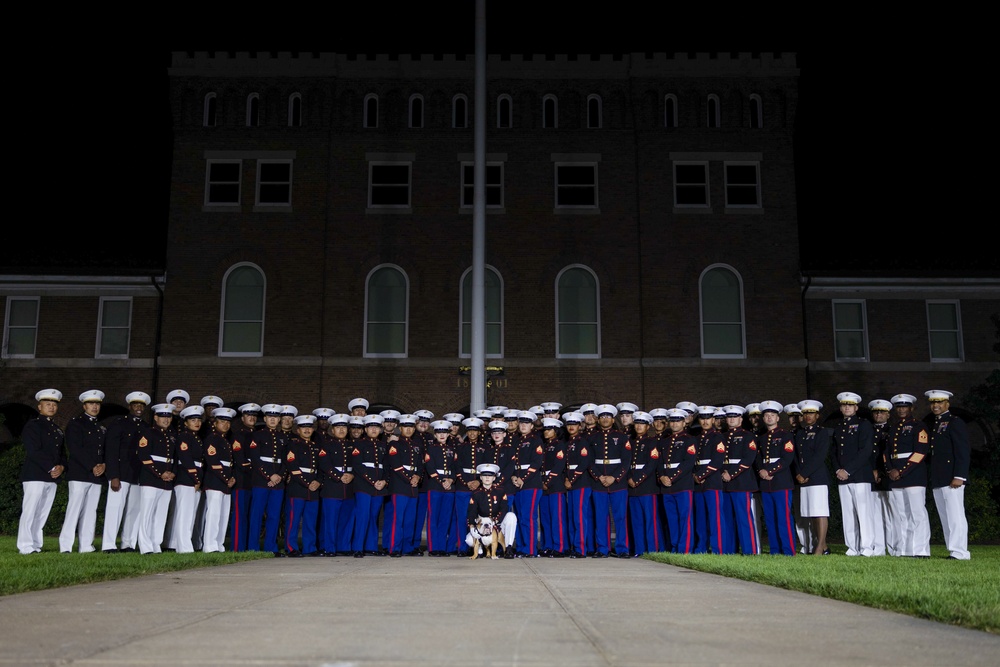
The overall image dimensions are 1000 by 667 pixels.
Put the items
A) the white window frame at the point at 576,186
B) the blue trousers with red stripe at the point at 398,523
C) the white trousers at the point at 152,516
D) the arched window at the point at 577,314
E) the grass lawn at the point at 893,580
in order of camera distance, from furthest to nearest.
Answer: the white window frame at the point at 576,186, the arched window at the point at 577,314, the blue trousers with red stripe at the point at 398,523, the white trousers at the point at 152,516, the grass lawn at the point at 893,580

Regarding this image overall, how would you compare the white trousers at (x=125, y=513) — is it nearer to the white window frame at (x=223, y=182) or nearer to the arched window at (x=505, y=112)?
the white window frame at (x=223, y=182)

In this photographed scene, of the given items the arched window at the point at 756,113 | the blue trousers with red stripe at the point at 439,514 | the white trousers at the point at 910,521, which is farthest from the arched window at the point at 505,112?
the white trousers at the point at 910,521

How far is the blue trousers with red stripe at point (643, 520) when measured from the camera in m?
14.2

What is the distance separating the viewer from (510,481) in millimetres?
13930

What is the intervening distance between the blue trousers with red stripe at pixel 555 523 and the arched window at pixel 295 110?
1649 centimetres

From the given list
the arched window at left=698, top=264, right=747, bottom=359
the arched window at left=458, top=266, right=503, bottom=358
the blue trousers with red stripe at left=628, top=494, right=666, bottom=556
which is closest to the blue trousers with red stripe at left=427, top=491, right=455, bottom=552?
the blue trousers with red stripe at left=628, top=494, right=666, bottom=556

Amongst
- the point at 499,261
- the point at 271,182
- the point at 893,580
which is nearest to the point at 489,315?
the point at 499,261

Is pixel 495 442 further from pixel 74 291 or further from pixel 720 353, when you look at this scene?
pixel 74 291

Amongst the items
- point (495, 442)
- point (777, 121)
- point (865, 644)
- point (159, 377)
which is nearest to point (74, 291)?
point (159, 377)

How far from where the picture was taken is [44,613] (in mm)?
6027

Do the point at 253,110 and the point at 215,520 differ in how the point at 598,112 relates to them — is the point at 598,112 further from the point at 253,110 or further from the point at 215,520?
the point at 215,520

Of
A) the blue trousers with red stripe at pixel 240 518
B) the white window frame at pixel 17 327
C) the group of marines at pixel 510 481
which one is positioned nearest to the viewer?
the group of marines at pixel 510 481

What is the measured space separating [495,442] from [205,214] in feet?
50.9

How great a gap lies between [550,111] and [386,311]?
23.9ft
